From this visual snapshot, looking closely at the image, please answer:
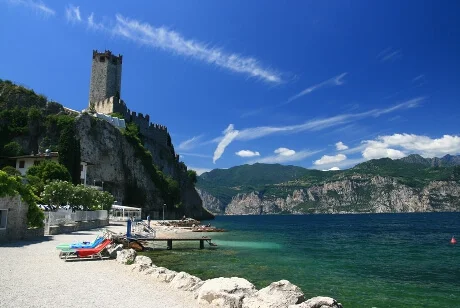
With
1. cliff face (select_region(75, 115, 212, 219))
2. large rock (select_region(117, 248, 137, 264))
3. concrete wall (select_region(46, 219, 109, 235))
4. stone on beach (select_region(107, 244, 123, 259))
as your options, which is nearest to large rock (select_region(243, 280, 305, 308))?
large rock (select_region(117, 248, 137, 264))

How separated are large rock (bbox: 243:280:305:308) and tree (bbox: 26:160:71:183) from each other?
4245cm

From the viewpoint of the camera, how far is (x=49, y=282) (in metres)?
11.2

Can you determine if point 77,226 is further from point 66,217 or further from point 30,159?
point 30,159

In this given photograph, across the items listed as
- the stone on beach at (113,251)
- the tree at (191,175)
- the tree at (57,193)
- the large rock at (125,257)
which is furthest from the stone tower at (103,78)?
the large rock at (125,257)

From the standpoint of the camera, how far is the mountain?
58.5 metres

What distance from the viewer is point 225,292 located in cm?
1012

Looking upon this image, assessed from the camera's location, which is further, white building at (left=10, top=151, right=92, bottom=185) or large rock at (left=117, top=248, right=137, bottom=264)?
white building at (left=10, top=151, right=92, bottom=185)

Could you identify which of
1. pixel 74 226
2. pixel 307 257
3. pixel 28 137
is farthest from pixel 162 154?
pixel 307 257

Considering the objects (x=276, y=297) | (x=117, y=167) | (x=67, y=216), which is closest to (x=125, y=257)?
(x=276, y=297)

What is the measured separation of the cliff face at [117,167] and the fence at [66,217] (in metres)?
28.1

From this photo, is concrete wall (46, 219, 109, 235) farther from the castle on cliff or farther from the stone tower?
the stone tower

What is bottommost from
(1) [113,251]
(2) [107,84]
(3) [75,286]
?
(3) [75,286]

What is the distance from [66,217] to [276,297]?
27.4m

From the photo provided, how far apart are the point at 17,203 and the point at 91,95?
76.2 meters
